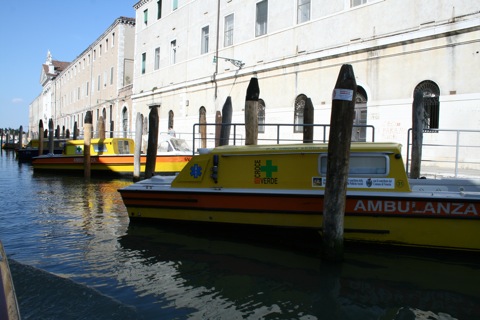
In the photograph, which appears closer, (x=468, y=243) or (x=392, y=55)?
(x=468, y=243)

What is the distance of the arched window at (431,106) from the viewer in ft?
41.7

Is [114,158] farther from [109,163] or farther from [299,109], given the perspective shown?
[299,109]

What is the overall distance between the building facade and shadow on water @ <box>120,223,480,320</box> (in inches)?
291

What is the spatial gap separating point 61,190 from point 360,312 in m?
12.3

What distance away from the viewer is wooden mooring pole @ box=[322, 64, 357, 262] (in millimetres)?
5840

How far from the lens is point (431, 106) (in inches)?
505

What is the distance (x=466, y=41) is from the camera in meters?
12.0

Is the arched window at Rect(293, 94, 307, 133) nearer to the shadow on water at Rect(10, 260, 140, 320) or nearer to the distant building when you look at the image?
the distant building

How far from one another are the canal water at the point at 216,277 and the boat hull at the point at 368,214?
27cm

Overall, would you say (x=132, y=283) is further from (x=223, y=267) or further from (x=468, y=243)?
(x=468, y=243)

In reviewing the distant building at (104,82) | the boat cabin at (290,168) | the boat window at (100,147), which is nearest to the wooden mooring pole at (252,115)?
the boat cabin at (290,168)

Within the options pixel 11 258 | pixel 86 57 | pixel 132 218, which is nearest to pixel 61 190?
pixel 132 218

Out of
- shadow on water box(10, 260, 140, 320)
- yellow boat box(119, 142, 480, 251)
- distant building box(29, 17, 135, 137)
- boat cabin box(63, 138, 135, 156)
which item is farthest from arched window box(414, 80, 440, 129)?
distant building box(29, 17, 135, 137)

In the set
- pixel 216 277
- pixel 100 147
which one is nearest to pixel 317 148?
pixel 216 277
